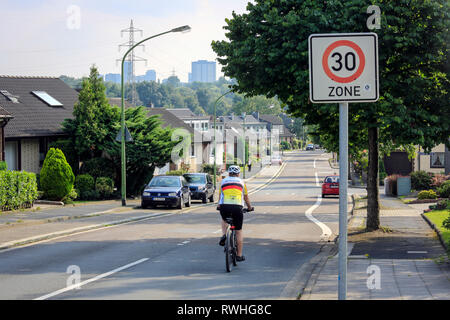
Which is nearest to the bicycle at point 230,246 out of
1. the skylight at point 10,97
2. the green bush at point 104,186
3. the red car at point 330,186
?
the green bush at point 104,186

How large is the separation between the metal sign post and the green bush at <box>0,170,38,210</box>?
1984cm

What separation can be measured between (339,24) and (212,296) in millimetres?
8265

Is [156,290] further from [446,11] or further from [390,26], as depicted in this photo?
[446,11]

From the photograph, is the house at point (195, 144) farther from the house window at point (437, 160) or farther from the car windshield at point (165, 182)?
the car windshield at point (165, 182)

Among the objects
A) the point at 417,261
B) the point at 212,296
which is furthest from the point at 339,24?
the point at 212,296

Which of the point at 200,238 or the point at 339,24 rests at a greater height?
the point at 339,24

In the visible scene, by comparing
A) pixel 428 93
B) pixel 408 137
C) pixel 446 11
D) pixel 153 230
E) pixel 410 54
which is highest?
pixel 446 11

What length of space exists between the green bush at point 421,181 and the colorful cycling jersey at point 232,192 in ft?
109

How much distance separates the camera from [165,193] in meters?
29.5

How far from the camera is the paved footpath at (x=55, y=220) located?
55.8ft

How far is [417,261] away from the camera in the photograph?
12469 mm

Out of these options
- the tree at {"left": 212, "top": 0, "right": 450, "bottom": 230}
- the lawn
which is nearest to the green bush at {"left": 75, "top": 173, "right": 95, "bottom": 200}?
the lawn

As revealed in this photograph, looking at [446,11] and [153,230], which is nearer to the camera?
[446,11]
